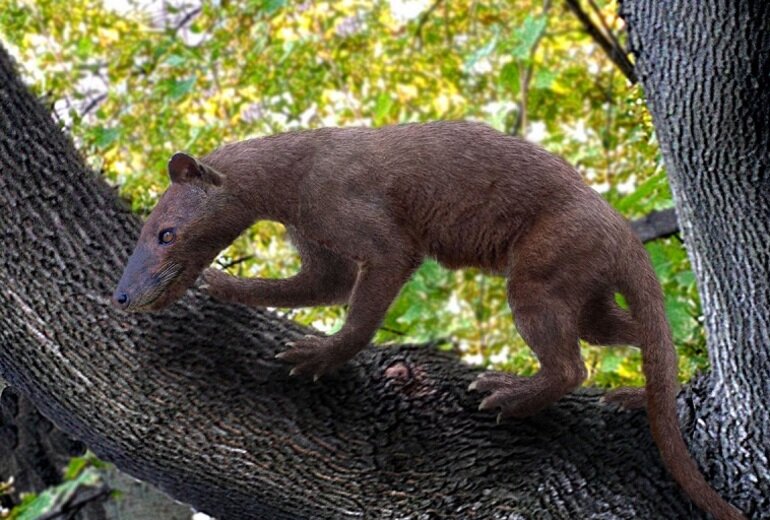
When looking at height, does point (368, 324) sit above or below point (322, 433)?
A: above

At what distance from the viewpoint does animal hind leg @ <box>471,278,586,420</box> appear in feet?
7.72

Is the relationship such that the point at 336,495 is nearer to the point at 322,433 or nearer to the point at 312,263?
the point at 322,433

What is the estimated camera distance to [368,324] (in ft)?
7.87

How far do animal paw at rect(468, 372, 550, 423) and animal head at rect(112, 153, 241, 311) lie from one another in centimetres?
63

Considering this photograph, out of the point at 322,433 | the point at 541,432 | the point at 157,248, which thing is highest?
the point at 157,248

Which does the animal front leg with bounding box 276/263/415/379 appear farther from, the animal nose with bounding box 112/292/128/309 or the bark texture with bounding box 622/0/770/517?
Answer: the bark texture with bounding box 622/0/770/517

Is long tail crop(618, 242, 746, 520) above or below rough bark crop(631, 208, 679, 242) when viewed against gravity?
above

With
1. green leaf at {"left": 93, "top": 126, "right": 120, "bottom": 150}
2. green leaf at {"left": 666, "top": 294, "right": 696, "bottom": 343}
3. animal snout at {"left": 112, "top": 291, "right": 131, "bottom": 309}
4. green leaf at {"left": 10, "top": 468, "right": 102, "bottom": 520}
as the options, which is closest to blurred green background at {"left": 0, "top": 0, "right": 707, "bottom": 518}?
green leaf at {"left": 93, "top": 126, "right": 120, "bottom": 150}

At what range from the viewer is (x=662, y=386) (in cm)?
240

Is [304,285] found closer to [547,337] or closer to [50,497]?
[547,337]

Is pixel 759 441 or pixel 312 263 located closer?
pixel 759 441

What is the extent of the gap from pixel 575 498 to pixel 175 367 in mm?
890

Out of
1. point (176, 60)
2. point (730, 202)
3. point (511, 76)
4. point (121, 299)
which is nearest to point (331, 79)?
point (176, 60)

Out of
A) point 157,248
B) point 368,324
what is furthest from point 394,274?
point 157,248
